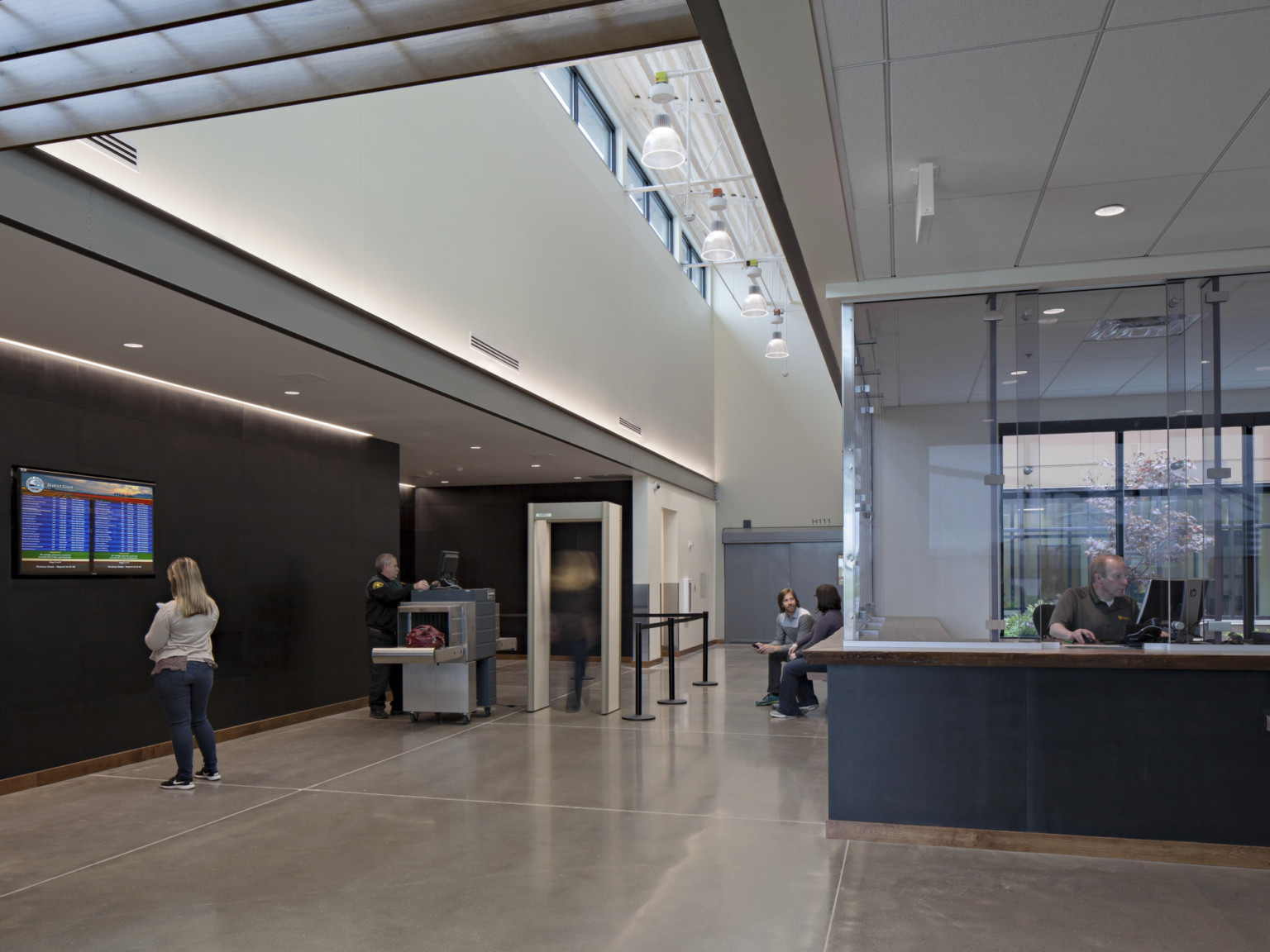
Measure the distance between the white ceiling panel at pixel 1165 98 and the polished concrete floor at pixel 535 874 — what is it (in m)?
3.04

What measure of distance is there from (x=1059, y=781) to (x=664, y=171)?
11581mm

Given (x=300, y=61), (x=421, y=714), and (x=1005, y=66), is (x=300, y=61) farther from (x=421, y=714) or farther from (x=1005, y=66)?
(x=421, y=714)

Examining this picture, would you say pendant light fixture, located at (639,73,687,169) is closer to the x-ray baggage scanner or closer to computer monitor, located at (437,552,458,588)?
the x-ray baggage scanner

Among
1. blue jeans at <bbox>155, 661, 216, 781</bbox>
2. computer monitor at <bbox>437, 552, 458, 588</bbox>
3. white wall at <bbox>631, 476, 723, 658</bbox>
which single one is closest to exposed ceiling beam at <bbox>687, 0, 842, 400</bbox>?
blue jeans at <bbox>155, 661, 216, 781</bbox>

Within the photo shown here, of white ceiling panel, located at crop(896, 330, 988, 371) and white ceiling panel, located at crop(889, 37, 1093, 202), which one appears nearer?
white ceiling panel, located at crop(889, 37, 1093, 202)

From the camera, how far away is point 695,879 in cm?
413

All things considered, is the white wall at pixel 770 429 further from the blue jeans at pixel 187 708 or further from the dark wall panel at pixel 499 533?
the blue jeans at pixel 187 708

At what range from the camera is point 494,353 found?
877 cm

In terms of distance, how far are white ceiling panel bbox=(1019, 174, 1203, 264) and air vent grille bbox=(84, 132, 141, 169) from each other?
4435 mm

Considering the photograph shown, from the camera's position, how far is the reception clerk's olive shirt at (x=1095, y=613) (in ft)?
15.7

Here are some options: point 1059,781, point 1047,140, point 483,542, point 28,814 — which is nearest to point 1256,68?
point 1047,140

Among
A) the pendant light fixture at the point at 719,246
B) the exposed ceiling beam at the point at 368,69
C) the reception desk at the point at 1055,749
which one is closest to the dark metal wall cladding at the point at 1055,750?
the reception desk at the point at 1055,749

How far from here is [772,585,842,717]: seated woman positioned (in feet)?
28.1

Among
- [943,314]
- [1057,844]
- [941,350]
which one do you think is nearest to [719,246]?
[941,350]
